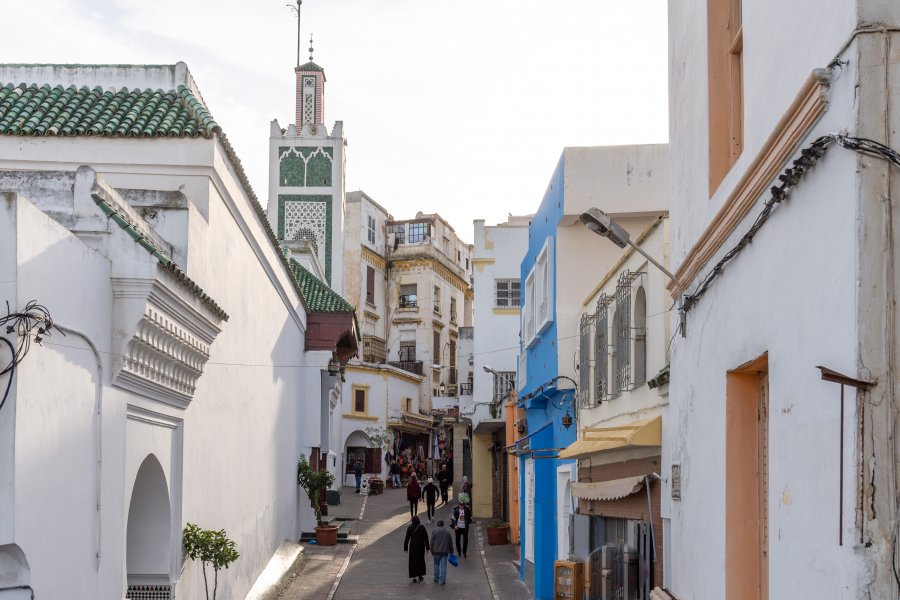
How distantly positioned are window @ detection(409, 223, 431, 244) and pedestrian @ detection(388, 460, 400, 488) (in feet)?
48.6

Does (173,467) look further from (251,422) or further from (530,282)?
(530,282)

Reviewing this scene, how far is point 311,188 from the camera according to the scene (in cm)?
3928

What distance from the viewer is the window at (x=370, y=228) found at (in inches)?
2216

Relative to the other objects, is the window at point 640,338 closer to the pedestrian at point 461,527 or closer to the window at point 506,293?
the pedestrian at point 461,527

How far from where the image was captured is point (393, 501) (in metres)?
38.5

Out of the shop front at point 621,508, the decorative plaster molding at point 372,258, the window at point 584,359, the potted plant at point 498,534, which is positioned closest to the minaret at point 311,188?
the potted plant at point 498,534

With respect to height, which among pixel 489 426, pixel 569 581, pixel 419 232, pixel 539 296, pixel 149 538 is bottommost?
pixel 569 581

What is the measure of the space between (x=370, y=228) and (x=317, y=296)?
29.5m

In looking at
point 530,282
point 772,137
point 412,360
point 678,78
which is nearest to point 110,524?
point 678,78

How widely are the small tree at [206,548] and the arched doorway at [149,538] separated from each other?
1.92 ft

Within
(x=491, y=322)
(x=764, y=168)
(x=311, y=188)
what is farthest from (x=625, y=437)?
(x=311, y=188)

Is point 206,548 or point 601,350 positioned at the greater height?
point 601,350

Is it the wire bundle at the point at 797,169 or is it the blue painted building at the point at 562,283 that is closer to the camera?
the wire bundle at the point at 797,169

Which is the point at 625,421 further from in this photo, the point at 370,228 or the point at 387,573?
the point at 370,228
